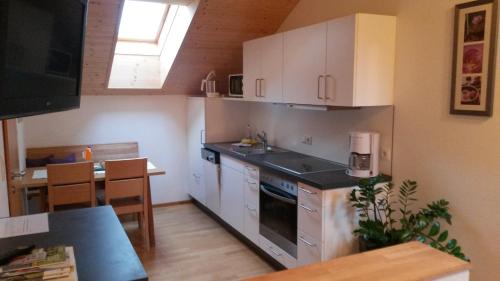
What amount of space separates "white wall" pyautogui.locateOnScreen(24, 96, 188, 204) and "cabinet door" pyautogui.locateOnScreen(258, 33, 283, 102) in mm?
1928

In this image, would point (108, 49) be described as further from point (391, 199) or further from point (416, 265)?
point (416, 265)

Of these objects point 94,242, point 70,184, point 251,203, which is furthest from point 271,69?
point 94,242

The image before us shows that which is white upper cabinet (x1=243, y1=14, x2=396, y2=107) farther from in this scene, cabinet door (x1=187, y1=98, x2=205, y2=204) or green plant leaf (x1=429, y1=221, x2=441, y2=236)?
cabinet door (x1=187, y1=98, x2=205, y2=204)

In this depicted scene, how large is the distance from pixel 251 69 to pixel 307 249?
1.97 meters

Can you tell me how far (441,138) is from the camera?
2.62 m

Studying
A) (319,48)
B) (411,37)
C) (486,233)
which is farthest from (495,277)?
(319,48)

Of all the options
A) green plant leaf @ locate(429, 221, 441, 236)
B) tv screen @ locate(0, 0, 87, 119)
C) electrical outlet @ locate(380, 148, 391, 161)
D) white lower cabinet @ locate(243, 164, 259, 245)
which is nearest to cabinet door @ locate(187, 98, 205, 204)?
white lower cabinet @ locate(243, 164, 259, 245)

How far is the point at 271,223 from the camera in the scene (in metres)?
3.51

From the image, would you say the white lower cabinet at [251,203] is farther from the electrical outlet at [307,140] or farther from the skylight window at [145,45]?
the skylight window at [145,45]

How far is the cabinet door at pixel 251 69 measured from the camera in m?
4.01

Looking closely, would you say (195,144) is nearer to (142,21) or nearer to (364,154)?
(142,21)

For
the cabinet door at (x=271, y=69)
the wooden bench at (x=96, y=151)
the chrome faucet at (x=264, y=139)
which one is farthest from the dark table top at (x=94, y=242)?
the wooden bench at (x=96, y=151)

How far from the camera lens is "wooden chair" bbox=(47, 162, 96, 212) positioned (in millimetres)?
3592

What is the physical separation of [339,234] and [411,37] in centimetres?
147
